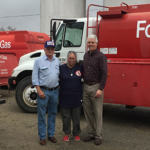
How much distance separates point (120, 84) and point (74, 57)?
167 centimetres

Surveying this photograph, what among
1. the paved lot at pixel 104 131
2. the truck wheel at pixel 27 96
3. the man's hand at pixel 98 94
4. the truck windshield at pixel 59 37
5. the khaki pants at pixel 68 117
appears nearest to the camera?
the man's hand at pixel 98 94

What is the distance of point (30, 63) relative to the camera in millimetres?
7266

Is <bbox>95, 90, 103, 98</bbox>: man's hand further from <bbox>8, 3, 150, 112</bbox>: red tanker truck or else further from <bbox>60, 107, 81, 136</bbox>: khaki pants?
<bbox>8, 3, 150, 112</bbox>: red tanker truck

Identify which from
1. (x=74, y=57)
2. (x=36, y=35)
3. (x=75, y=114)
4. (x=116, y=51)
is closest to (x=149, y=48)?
(x=116, y=51)

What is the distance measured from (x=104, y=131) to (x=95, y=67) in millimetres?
1754

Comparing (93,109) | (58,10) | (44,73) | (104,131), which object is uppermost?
(58,10)

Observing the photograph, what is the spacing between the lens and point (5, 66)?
10.3m

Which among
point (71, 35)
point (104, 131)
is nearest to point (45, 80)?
point (104, 131)

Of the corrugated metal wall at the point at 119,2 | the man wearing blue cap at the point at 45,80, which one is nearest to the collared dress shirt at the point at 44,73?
the man wearing blue cap at the point at 45,80

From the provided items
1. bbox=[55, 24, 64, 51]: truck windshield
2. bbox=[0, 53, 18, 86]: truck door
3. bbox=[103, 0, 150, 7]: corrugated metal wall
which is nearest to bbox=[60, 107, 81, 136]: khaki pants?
bbox=[55, 24, 64, 51]: truck windshield

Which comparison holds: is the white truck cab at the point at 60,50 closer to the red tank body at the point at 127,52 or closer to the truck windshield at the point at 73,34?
the truck windshield at the point at 73,34

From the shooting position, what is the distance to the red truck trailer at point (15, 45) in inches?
411

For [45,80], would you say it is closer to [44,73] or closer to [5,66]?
[44,73]

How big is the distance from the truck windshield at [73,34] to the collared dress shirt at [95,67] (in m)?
1.78
